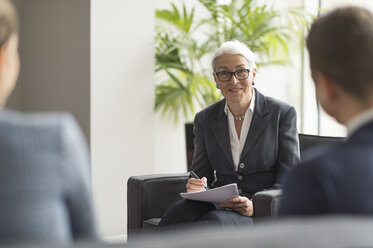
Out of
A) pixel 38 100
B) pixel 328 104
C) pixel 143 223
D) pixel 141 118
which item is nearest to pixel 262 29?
pixel 141 118

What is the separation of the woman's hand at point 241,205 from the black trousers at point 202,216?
2cm

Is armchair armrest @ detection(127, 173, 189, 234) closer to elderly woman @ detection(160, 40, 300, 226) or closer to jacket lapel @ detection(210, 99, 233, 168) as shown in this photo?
elderly woman @ detection(160, 40, 300, 226)

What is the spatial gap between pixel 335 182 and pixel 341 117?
0.74 feet

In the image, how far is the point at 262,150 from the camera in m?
3.21

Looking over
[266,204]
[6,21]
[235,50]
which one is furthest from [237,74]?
[6,21]

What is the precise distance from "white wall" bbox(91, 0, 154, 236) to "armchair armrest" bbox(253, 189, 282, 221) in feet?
7.39

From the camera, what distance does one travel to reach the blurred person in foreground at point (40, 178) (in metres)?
1.07

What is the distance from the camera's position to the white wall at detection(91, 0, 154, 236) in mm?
4602

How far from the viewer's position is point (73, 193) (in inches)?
45.4

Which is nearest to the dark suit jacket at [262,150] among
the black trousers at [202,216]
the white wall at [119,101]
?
the black trousers at [202,216]

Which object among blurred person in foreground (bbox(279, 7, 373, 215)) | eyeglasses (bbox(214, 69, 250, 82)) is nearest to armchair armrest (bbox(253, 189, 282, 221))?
eyeglasses (bbox(214, 69, 250, 82))

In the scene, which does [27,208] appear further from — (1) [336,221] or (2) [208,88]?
(2) [208,88]

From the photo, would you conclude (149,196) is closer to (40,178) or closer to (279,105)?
(279,105)

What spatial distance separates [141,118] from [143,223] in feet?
5.57
